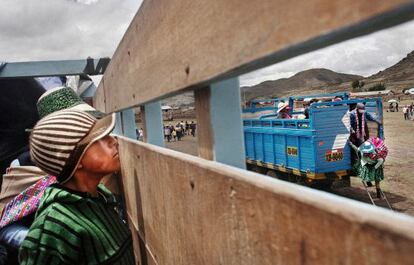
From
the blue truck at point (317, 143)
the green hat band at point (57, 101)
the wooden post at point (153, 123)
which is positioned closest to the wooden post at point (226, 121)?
the wooden post at point (153, 123)

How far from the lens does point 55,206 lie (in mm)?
1647

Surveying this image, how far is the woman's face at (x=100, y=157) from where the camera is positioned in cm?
173

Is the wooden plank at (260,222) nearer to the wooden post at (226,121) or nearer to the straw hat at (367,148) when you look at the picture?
the wooden post at (226,121)

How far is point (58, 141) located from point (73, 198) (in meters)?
0.26

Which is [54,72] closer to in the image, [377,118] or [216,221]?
[216,221]

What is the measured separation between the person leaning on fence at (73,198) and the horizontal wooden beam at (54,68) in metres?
1.79

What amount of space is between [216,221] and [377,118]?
398 inches

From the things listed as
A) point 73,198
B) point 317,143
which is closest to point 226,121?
point 73,198

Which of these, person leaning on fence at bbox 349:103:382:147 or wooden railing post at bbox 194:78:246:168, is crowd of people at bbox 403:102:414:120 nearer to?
person leaning on fence at bbox 349:103:382:147

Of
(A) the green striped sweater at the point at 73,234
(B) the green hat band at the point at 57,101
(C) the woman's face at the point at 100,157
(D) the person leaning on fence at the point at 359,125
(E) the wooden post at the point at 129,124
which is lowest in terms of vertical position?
(D) the person leaning on fence at the point at 359,125

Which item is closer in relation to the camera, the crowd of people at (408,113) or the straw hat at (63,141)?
the straw hat at (63,141)

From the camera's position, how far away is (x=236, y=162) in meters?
1.01

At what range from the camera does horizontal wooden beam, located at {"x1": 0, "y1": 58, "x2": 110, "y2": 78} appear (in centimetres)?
325

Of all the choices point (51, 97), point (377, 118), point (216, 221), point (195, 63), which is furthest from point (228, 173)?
point (377, 118)
